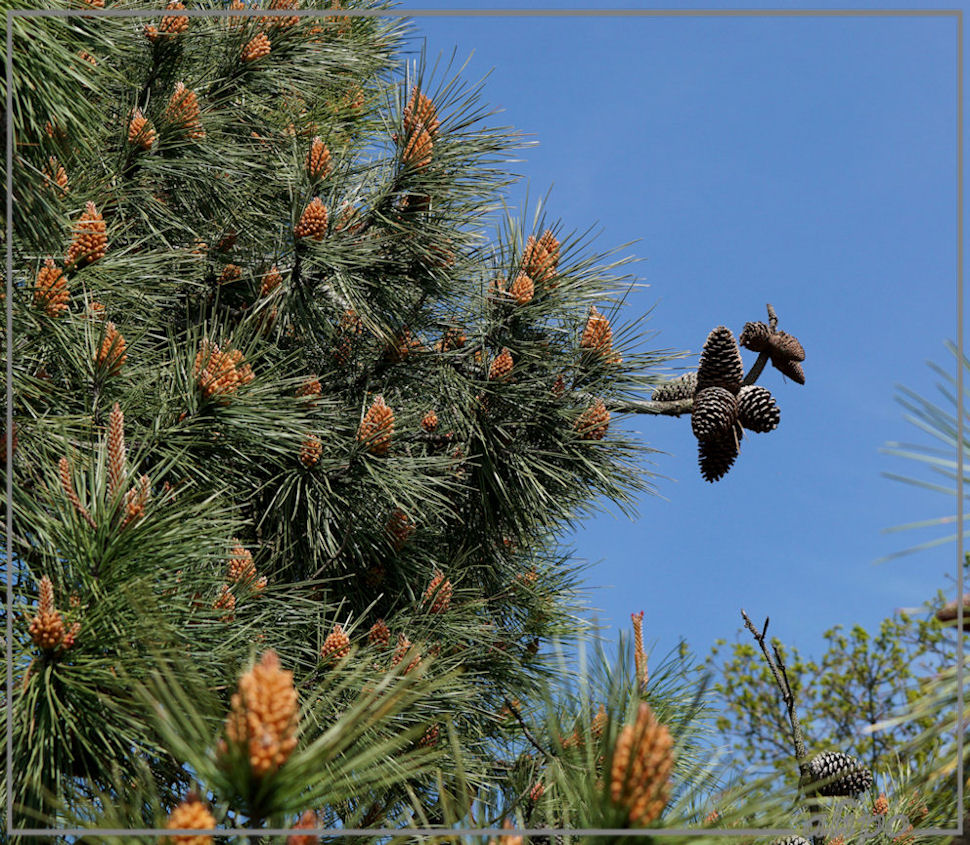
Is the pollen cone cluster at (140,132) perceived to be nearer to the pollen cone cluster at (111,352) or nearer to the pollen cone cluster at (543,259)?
the pollen cone cluster at (111,352)

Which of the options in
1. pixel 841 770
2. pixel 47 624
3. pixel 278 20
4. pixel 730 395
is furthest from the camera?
pixel 278 20

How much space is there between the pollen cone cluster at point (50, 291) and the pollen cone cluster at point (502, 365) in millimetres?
610

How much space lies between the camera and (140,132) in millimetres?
1478

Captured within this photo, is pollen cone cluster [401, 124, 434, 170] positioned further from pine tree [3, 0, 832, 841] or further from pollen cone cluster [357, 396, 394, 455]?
pollen cone cluster [357, 396, 394, 455]

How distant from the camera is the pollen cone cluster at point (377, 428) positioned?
1.37m

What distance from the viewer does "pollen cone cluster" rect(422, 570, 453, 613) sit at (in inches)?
55.6

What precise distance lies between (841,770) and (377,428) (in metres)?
0.74

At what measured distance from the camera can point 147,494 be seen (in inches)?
34.3

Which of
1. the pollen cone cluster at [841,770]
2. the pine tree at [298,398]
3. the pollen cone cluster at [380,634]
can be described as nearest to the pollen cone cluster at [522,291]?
the pine tree at [298,398]

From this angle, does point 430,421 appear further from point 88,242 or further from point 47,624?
point 47,624

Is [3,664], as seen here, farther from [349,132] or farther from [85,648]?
→ [349,132]

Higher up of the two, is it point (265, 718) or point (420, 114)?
point (420, 114)

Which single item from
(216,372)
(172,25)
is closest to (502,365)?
(216,372)

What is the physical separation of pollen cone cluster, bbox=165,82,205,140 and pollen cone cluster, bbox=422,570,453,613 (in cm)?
79
